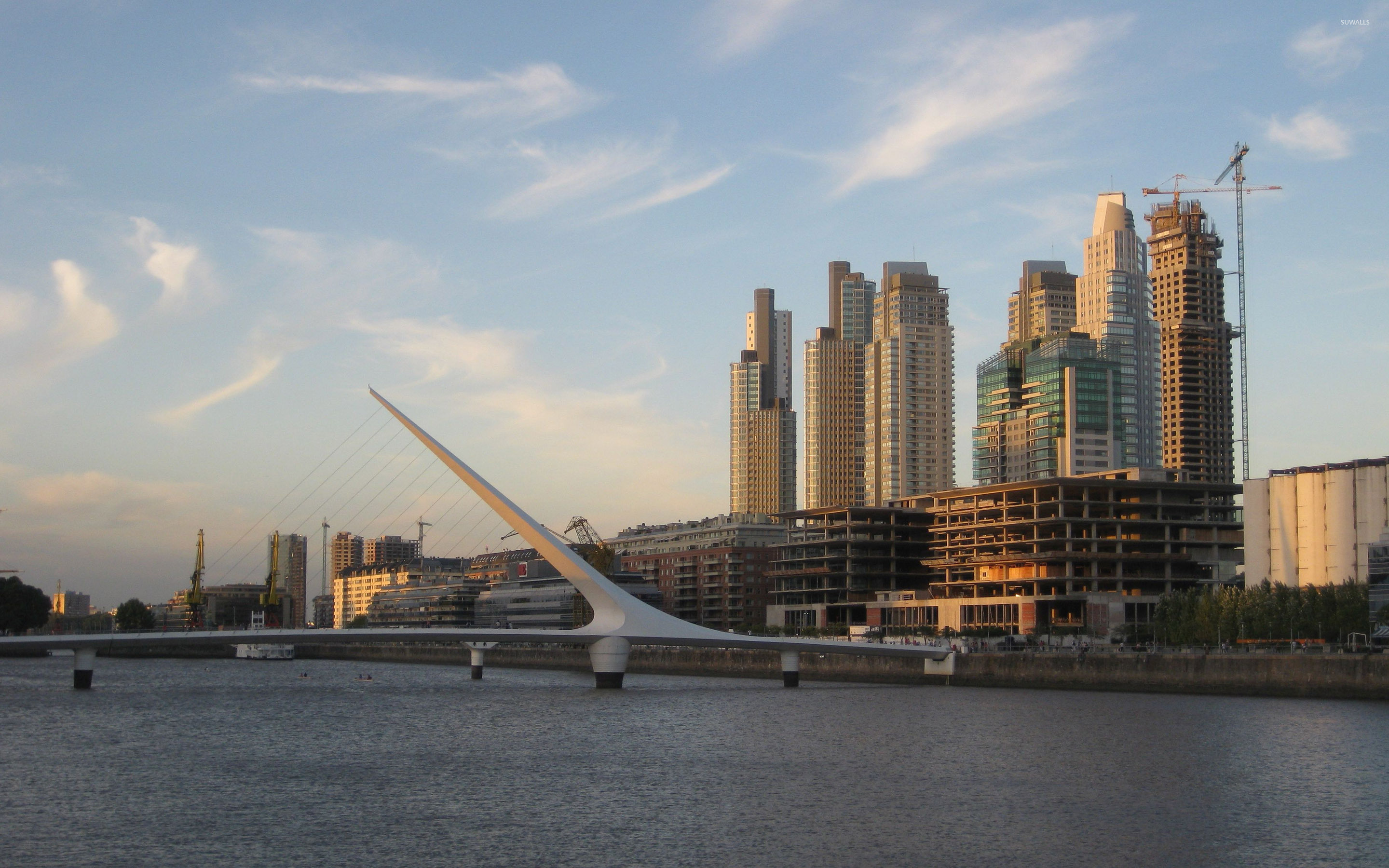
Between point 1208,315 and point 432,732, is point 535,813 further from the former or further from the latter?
point 1208,315

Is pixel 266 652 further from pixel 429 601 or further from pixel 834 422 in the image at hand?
pixel 834 422

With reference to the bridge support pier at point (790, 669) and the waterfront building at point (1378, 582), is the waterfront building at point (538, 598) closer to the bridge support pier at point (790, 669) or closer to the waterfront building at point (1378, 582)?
the bridge support pier at point (790, 669)

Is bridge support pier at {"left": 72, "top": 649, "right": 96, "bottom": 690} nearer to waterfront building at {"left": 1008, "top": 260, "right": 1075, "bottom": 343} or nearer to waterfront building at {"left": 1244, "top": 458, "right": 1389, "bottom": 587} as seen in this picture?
waterfront building at {"left": 1244, "top": 458, "right": 1389, "bottom": 587}

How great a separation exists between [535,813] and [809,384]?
166030 millimetres

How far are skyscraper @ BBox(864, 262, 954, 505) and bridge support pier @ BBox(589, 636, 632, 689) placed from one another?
110 metres

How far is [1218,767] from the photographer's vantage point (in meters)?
30.5

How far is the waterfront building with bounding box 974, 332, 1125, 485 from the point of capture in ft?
509

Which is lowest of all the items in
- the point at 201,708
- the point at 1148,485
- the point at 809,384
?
the point at 201,708

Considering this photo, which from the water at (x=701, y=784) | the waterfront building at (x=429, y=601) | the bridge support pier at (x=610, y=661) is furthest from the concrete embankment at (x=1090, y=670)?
the waterfront building at (x=429, y=601)

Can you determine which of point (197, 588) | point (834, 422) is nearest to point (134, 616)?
point (197, 588)

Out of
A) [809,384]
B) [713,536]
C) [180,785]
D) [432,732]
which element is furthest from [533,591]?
[180,785]

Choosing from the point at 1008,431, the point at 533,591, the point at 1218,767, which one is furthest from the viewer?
the point at 1008,431

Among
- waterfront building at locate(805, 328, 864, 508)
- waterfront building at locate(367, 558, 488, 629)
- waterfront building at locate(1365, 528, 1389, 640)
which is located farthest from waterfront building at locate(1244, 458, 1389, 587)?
waterfront building at locate(805, 328, 864, 508)

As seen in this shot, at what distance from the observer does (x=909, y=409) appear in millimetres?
173500
